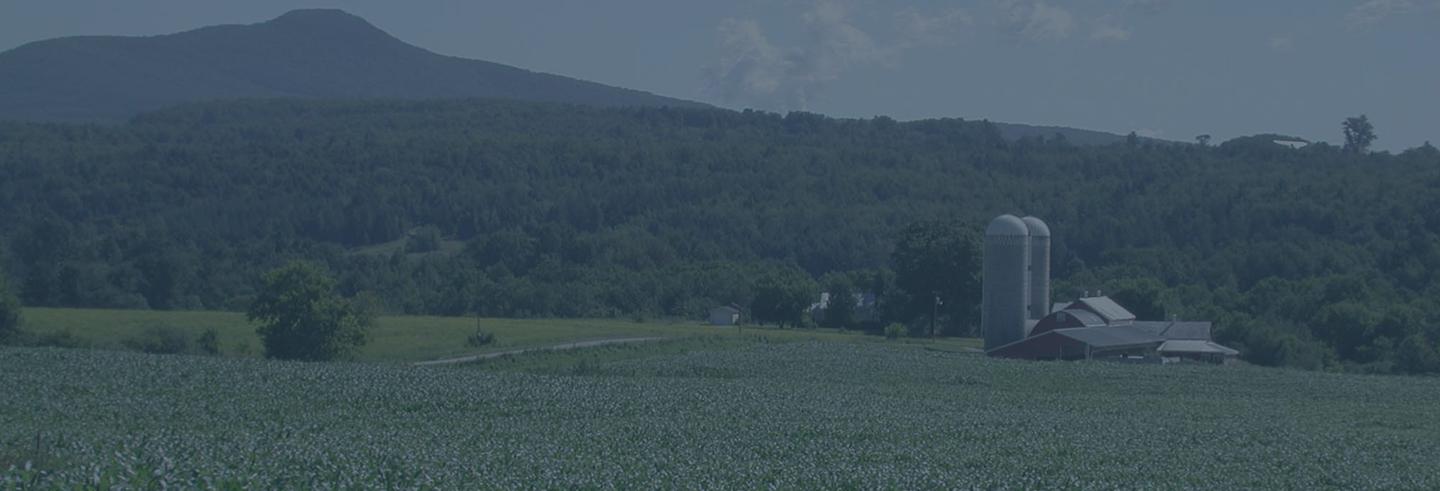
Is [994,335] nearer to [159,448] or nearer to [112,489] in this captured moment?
[159,448]

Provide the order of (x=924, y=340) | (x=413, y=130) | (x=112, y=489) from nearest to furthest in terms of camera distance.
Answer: (x=112, y=489) → (x=924, y=340) → (x=413, y=130)

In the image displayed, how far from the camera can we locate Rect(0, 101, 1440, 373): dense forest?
3147 inches

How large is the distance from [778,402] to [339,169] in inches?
4564

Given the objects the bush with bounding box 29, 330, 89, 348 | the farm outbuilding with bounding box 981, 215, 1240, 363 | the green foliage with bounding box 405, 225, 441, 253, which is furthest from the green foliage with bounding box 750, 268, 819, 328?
the green foliage with bounding box 405, 225, 441, 253

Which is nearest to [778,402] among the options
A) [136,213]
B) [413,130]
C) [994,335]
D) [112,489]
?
[112,489]

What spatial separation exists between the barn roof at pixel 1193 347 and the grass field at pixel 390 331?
8.90m

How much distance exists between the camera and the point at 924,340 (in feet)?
246

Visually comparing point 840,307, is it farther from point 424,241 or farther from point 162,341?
point 424,241

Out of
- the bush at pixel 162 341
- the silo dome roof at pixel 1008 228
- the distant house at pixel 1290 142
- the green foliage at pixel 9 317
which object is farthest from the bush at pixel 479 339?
the distant house at pixel 1290 142

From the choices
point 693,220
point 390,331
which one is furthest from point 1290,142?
point 390,331

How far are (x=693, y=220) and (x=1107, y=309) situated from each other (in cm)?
6568

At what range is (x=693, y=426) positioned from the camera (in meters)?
29.8

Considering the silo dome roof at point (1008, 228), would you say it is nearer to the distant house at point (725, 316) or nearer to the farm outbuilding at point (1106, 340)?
the farm outbuilding at point (1106, 340)

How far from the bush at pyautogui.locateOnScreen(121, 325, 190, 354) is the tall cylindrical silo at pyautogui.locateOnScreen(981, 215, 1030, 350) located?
31.6 meters
